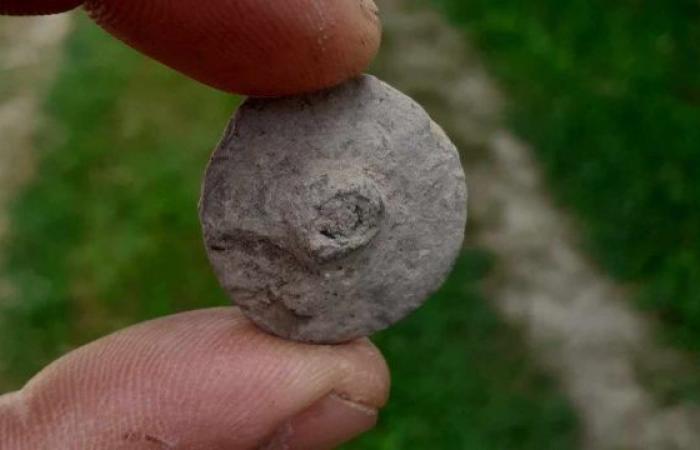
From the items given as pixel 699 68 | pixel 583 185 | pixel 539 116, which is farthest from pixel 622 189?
pixel 699 68

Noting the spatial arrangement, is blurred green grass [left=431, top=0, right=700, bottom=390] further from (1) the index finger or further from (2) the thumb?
(1) the index finger

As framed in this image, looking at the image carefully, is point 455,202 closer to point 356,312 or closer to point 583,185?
point 356,312

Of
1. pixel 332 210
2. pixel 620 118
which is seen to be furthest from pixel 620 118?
pixel 332 210

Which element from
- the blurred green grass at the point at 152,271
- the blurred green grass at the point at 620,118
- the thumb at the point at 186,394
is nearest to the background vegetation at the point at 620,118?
the blurred green grass at the point at 620,118

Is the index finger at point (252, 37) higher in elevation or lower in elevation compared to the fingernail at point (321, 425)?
higher

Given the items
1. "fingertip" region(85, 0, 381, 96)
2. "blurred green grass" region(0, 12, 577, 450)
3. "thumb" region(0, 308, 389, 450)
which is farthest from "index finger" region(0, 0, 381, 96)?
"blurred green grass" region(0, 12, 577, 450)

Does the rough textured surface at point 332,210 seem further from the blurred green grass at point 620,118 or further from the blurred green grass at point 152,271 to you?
the blurred green grass at point 620,118
